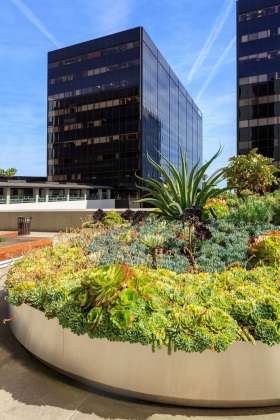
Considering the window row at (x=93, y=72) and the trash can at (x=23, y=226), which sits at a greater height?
the window row at (x=93, y=72)

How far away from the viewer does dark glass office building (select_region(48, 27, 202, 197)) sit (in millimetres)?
84188

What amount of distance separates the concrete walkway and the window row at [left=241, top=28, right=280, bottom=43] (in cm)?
7209

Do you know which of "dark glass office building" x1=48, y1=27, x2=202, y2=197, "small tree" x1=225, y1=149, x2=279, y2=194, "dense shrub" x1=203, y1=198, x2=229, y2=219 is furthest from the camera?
"dark glass office building" x1=48, y1=27, x2=202, y2=197

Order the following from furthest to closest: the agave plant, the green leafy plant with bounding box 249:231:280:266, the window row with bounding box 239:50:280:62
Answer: the window row with bounding box 239:50:280:62 < the agave plant < the green leafy plant with bounding box 249:231:280:266

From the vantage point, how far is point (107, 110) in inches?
3511

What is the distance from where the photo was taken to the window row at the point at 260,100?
62150 mm

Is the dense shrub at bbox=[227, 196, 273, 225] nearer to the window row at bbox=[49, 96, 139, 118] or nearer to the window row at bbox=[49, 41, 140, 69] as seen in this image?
the window row at bbox=[49, 96, 139, 118]

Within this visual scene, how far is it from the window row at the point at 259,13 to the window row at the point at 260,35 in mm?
3305

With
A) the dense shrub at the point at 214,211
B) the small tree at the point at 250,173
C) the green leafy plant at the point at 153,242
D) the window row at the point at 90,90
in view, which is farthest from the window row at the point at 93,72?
the green leafy plant at the point at 153,242

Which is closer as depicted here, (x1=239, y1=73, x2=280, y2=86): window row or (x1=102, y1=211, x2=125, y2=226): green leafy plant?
(x1=102, y1=211, x2=125, y2=226): green leafy plant

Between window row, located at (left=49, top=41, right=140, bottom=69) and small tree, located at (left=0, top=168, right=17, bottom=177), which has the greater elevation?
window row, located at (left=49, top=41, right=140, bottom=69)

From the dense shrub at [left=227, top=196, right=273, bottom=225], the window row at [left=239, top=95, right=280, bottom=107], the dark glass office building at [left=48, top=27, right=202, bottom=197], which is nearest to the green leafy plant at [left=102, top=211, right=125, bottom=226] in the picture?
the dense shrub at [left=227, top=196, right=273, bottom=225]

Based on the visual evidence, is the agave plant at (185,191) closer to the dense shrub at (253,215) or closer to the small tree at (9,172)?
the dense shrub at (253,215)

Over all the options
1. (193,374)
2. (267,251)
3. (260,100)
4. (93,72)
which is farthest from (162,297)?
(93,72)
